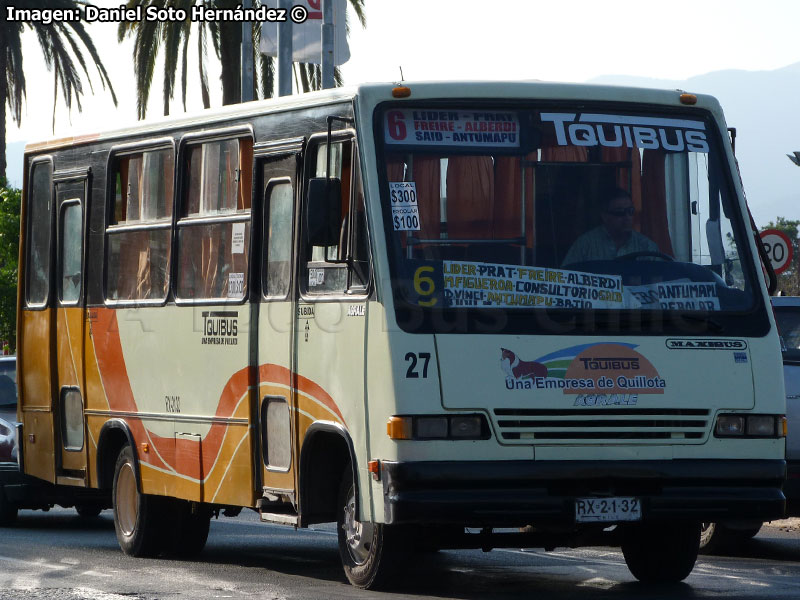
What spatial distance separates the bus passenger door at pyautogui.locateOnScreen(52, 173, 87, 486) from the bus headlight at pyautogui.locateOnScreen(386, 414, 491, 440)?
4954mm

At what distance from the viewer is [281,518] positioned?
10523 mm

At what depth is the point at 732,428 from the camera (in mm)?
9594

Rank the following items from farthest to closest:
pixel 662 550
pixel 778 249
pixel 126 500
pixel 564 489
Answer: pixel 778 249
pixel 126 500
pixel 662 550
pixel 564 489

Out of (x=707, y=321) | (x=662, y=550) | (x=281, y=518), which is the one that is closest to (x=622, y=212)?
(x=707, y=321)

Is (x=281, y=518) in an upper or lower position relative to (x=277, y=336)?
lower

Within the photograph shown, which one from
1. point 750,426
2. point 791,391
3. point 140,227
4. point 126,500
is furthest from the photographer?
point 126,500

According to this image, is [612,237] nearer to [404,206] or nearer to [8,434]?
[404,206]

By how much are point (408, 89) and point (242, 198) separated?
1.91 metres

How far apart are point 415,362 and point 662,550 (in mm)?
2590

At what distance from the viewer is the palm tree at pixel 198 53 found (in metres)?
27.3

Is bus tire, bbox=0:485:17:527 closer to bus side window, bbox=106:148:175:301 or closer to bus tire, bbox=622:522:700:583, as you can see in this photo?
bus side window, bbox=106:148:175:301

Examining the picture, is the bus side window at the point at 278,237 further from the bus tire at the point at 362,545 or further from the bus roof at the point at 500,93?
the bus tire at the point at 362,545

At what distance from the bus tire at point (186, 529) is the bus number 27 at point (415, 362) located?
3990 mm

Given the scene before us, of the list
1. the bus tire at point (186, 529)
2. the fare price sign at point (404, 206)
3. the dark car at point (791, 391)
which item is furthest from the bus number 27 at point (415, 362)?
the bus tire at point (186, 529)
